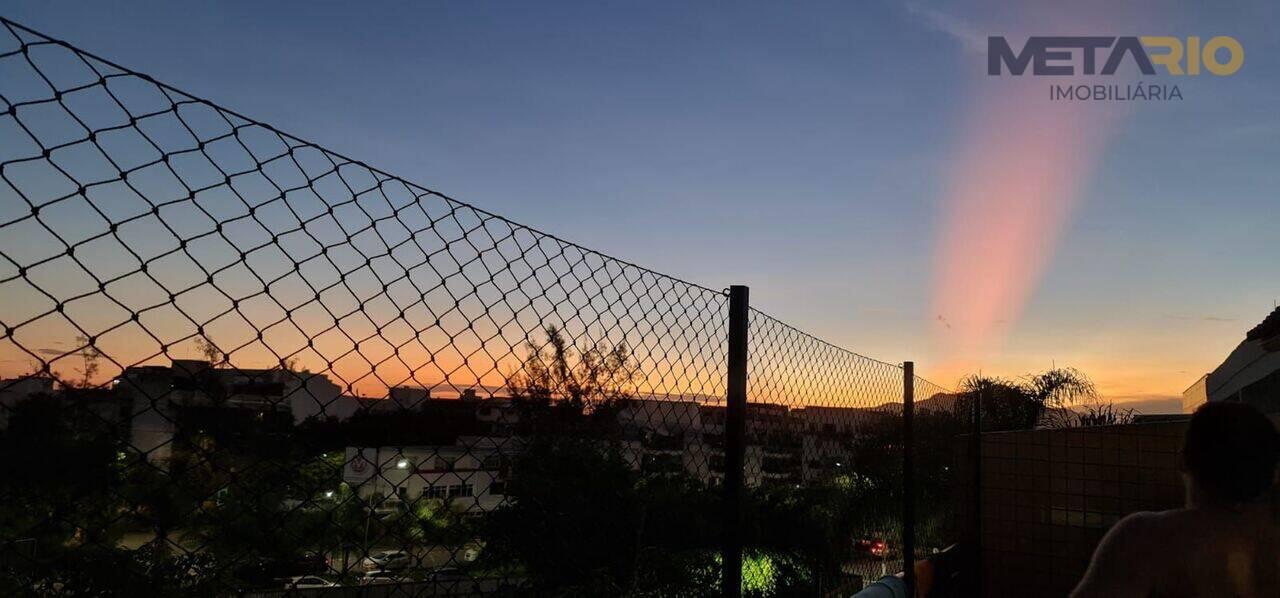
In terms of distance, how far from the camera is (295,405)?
5.22 ft

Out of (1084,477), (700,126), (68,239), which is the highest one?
(700,126)

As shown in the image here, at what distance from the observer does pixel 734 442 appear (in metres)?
2.21

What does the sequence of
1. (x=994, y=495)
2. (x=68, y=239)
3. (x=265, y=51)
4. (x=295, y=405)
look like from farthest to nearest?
1. (x=994, y=495)
2. (x=265, y=51)
3. (x=295, y=405)
4. (x=68, y=239)

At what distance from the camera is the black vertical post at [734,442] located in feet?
7.07

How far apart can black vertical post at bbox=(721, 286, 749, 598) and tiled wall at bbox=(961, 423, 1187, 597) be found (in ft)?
16.3

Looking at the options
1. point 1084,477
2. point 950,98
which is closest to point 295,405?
point 950,98

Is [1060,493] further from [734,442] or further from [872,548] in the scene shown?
[734,442]

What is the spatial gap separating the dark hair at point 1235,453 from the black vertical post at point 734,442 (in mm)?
1199

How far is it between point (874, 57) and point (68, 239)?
14.8 feet

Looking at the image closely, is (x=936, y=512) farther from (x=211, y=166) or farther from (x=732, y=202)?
(x=211, y=166)

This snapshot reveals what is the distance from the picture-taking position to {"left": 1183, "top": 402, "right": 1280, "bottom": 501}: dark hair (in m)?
1.37

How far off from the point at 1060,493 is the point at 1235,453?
5414 mm

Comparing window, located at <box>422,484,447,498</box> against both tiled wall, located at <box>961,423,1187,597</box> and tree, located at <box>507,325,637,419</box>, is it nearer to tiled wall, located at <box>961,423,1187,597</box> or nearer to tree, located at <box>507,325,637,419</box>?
tree, located at <box>507,325,637,419</box>

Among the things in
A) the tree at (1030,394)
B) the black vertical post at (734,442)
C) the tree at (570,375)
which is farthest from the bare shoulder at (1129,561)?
the tree at (1030,394)
